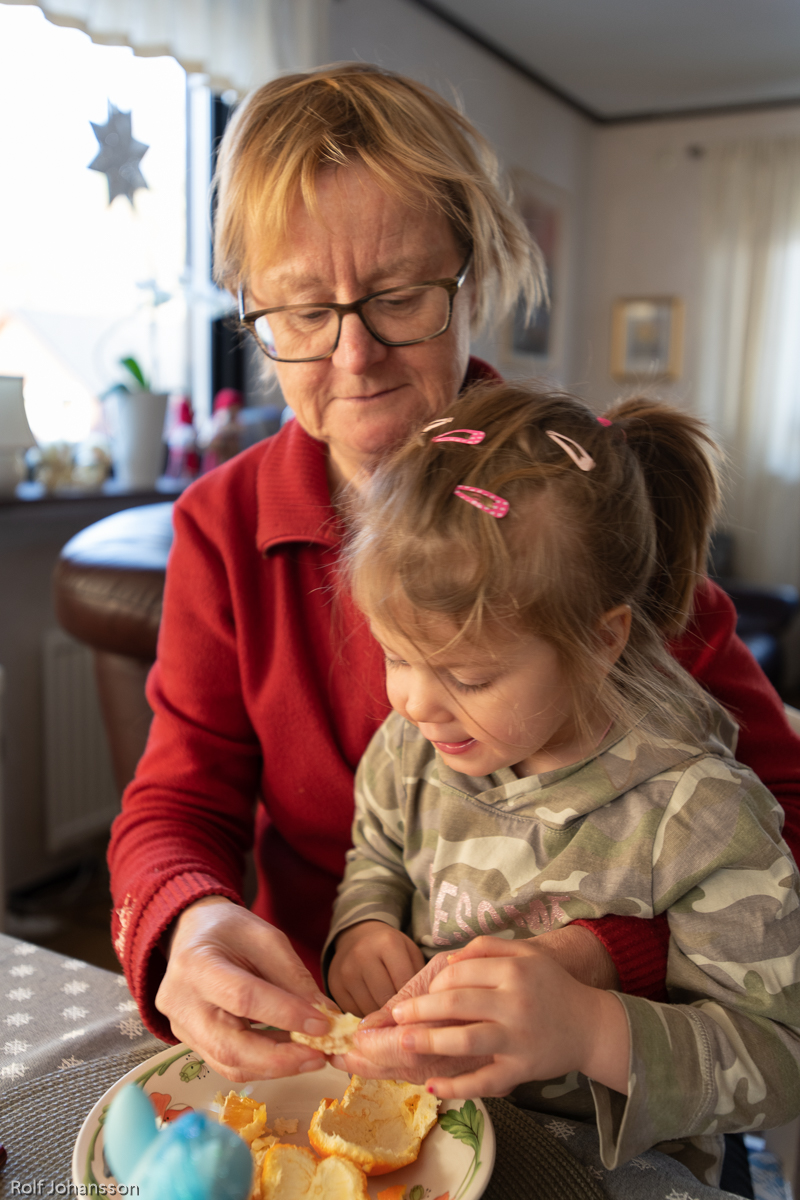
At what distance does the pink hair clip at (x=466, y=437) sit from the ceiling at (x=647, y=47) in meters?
3.95

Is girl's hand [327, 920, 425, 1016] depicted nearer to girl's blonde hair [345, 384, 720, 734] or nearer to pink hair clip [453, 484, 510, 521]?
girl's blonde hair [345, 384, 720, 734]

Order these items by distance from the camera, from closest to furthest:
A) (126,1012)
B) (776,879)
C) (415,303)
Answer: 1. (776,879)
2. (126,1012)
3. (415,303)

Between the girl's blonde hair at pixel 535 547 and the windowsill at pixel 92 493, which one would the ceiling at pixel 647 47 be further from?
the girl's blonde hair at pixel 535 547

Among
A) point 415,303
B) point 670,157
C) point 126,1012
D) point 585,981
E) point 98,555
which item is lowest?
point 126,1012

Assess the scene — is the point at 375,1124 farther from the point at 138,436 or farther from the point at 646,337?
the point at 646,337

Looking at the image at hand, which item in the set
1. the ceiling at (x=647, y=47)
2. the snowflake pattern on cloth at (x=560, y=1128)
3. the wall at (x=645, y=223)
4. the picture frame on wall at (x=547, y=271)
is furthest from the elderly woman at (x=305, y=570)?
the wall at (x=645, y=223)

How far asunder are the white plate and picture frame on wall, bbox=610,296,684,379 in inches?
211

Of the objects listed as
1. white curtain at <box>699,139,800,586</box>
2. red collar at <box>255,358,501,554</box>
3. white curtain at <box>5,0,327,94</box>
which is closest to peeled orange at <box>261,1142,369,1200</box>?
red collar at <box>255,358,501,554</box>

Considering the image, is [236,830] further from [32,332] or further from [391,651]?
[32,332]

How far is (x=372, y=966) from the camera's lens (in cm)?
79

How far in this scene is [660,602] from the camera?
0.83 m

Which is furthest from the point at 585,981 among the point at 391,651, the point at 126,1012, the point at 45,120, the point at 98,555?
the point at 45,120

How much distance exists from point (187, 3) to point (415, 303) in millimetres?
2246

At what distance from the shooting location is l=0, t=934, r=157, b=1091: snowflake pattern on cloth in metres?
0.74
